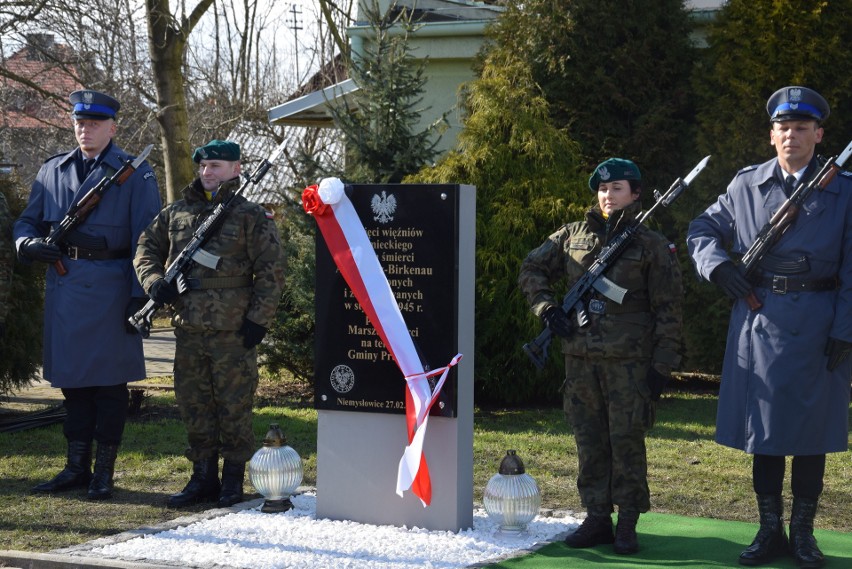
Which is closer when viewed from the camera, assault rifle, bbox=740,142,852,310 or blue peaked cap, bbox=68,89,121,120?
assault rifle, bbox=740,142,852,310

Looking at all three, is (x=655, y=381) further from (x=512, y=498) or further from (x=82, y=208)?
(x=82, y=208)

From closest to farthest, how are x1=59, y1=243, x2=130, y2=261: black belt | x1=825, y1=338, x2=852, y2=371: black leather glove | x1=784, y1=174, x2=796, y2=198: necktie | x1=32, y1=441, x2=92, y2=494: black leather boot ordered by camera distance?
1. x1=825, y1=338, x2=852, y2=371: black leather glove
2. x1=784, y1=174, x2=796, y2=198: necktie
3. x1=59, y1=243, x2=130, y2=261: black belt
4. x1=32, y1=441, x2=92, y2=494: black leather boot

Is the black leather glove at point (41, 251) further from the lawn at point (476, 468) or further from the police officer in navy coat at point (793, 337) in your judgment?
the police officer in navy coat at point (793, 337)

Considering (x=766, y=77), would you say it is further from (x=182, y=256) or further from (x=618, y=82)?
(x=182, y=256)

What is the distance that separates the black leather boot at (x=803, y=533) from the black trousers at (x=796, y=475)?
0.04m

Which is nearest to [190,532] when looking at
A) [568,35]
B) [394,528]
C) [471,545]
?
[394,528]

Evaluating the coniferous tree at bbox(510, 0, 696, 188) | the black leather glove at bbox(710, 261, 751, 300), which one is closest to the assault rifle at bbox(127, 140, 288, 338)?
the black leather glove at bbox(710, 261, 751, 300)

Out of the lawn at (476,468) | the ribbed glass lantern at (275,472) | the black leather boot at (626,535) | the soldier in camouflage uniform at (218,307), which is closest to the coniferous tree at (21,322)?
the lawn at (476,468)

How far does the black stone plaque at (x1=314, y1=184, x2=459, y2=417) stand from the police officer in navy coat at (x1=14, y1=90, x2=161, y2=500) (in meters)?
1.41

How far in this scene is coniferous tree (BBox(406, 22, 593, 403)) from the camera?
9.96 meters

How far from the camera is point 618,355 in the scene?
5609 mm

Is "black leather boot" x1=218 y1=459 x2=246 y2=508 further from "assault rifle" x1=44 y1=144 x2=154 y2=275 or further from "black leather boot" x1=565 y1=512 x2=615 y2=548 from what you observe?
"black leather boot" x1=565 y1=512 x2=615 y2=548

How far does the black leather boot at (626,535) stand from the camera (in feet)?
18.5

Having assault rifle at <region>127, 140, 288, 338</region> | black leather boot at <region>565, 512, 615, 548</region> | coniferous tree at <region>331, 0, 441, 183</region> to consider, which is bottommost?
black leather boot at <region>565, 512, 615, 548</region>
